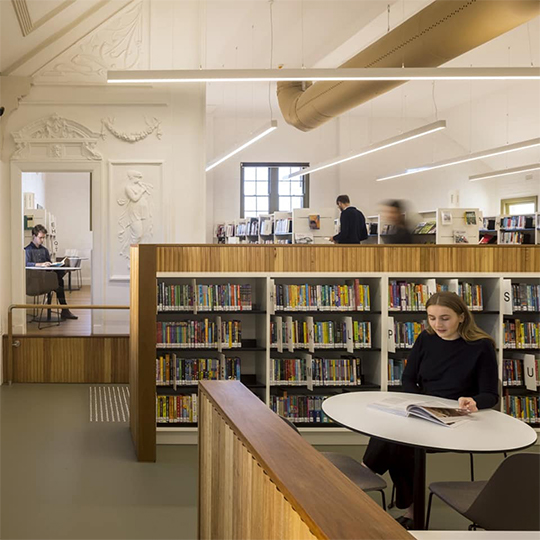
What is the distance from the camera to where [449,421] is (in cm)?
331

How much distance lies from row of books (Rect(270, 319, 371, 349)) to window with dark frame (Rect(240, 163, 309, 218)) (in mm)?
11867

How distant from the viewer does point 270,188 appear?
17.7 meters

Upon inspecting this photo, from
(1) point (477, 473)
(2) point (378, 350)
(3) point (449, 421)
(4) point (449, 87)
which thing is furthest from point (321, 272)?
(4) point (449, 87)

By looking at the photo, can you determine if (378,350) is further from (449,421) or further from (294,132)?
(294,132)

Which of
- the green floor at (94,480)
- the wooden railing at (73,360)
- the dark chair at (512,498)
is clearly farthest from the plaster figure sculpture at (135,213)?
the dark chair at (512,498)

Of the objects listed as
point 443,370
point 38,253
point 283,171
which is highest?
point 283,171

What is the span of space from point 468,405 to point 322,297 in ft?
7.84

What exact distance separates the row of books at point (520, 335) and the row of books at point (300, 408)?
5.63ft

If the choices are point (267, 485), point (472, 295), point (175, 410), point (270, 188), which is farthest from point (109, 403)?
point (270, 188)

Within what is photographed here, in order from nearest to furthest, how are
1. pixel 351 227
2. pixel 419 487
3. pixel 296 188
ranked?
1. pixel 419 487
2. pixel 351 227
3. pixel 296 188

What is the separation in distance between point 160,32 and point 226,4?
108cm

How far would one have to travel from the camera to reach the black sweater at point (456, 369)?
388 cm

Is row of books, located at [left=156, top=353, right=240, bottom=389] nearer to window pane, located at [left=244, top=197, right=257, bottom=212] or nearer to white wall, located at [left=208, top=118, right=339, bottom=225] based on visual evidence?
white wall, located at [left=208, top=118, right=339, bottom=225]

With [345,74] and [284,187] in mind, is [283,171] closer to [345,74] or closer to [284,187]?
[284,187]
